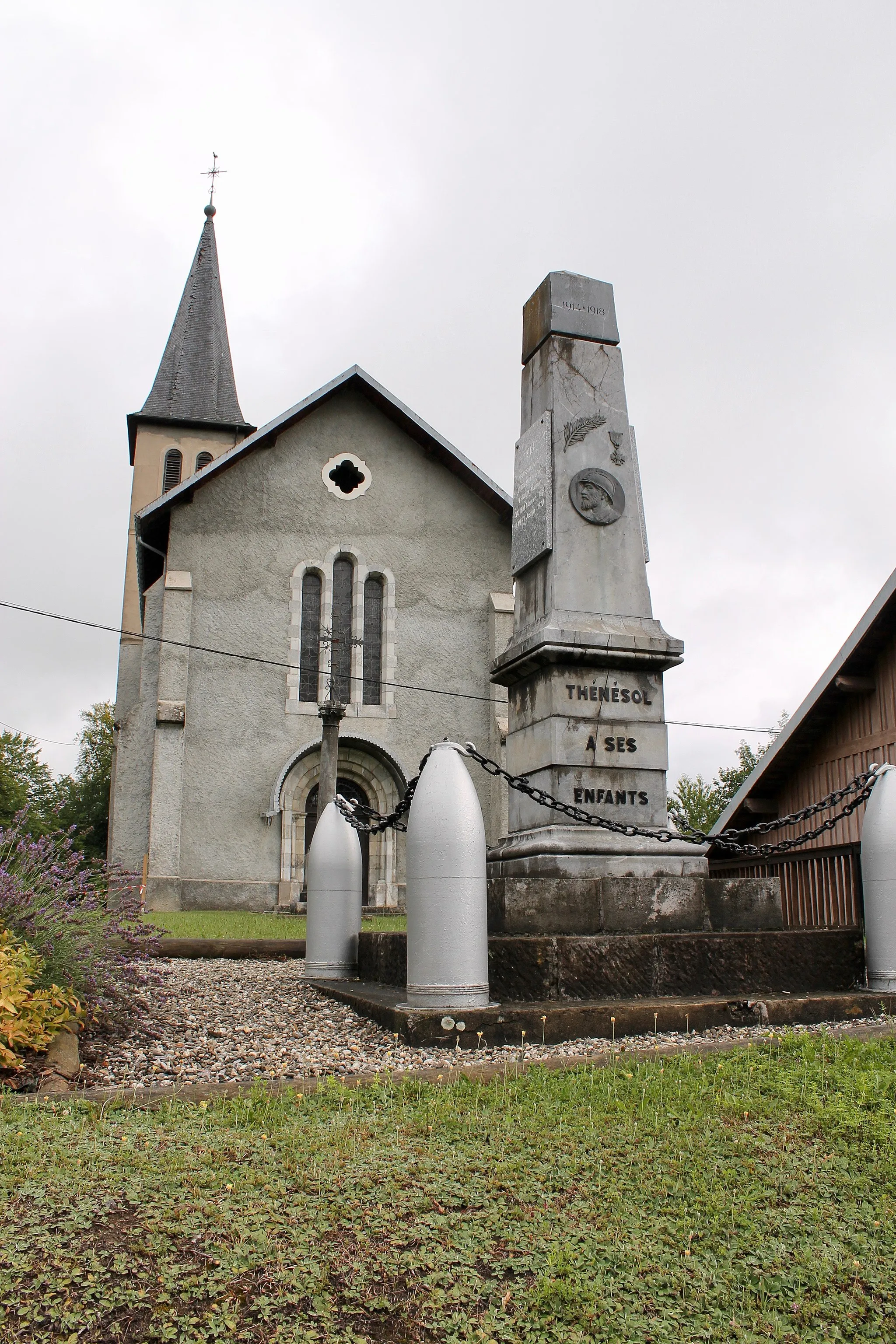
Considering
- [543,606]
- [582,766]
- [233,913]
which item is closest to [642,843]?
[582,766]

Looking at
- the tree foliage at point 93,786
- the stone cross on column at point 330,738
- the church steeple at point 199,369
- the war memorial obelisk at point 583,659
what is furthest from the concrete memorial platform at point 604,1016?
the tree foliage at point 93,786

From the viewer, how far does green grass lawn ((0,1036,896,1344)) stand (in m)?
2.56

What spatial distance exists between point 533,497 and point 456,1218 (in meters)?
5.95

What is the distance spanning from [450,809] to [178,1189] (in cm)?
270

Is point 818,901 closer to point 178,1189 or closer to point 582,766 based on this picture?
point 582,766

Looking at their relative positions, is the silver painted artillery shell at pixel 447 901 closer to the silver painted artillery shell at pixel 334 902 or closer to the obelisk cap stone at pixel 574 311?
the silver painted artillery shell at pixel 334 902

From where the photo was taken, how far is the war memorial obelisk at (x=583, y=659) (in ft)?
22.0

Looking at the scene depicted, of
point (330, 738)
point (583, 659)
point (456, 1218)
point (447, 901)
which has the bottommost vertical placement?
point (456, 1218)

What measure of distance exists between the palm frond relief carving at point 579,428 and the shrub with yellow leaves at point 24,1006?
5043mm

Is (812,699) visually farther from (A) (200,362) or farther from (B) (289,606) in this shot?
(A) (200,362)

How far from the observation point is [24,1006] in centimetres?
484

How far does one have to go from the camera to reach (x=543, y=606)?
7.77 metres

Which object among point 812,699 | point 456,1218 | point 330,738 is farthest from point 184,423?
point 456,1218

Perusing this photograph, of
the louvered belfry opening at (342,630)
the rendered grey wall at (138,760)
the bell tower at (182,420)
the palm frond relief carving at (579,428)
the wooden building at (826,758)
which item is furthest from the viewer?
the bell tower at (182,420)
